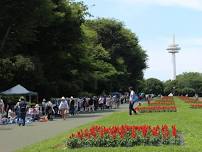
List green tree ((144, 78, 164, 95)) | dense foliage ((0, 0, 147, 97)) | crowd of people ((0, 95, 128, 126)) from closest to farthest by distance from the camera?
crowd of people ((0, 95, 128, 126)) → dense foliage ((0, 0, 147, 97)) → green tree ((144, 78, 164, 95))

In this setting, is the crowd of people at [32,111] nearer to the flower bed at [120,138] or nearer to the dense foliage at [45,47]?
the dense foliage at [45,47]

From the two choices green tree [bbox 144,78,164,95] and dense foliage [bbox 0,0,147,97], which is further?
green tree [bbox 144,78,164,95]

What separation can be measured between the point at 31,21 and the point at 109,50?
61067 mm

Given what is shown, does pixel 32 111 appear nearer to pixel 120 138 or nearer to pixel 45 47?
pixel 45 47

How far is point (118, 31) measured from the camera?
114 m

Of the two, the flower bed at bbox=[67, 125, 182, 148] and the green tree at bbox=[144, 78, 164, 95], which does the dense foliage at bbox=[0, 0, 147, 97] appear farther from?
the green tree at bbox=[144, 78, 164, 95]

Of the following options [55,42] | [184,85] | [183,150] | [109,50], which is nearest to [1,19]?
[55,42]

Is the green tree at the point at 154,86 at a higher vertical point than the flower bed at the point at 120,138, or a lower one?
higher

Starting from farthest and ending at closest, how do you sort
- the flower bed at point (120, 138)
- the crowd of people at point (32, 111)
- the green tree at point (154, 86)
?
the green tree at point (154, 86) → the crowd of people at point (32, 111) → the flower bed at point (120, 138)

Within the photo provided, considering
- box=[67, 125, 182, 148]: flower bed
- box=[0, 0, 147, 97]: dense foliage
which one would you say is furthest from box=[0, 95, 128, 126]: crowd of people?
box=[67, 125, 182, 148]: flower bed

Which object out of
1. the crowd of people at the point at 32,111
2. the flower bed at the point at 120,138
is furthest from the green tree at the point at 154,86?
the flower bed at the point at 120,138

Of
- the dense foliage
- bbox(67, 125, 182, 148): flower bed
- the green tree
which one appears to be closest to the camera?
bbox(67, 125, 182, 148): flower bed

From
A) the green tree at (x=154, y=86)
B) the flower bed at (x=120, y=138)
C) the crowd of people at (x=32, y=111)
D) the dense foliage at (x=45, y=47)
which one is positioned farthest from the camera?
the green tree at (x=154, y=86)

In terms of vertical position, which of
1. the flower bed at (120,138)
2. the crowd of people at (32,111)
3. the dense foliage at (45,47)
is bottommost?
the flower bed at (120,138)
